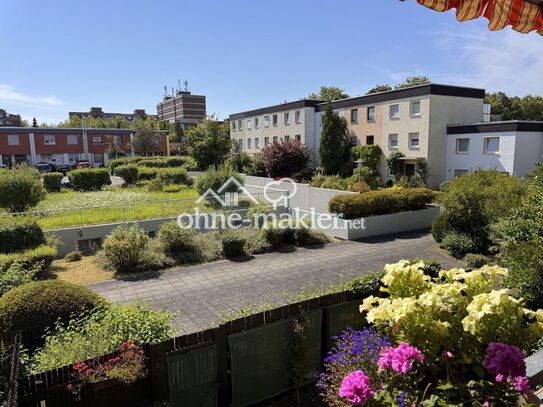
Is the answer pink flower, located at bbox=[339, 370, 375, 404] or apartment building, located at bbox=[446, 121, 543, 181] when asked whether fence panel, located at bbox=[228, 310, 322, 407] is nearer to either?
pink flower, located at bbox=[339, 370, 375, 404]

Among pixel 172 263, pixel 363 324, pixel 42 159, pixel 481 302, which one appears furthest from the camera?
pixel 42 159

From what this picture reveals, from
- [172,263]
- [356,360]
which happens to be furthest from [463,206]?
[356,360]

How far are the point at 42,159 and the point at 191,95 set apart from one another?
71311mm

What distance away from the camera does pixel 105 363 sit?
13.4 feet

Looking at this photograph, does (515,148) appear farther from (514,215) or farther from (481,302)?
(481,302)

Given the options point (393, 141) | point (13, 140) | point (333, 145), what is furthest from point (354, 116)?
point (13, 140)

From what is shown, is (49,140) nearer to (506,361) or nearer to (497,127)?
(497,127)

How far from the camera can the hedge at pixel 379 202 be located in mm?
16000

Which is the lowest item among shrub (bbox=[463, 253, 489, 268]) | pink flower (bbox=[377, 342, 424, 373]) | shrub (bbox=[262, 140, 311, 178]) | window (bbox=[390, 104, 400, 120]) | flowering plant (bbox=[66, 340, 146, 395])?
shrub (bbox=[463, 253, 489, 268])

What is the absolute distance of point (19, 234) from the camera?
479 inches

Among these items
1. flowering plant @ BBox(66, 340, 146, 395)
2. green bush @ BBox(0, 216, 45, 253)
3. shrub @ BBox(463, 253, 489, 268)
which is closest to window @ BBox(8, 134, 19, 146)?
green bush @ BBox(0, 216, 45, 253)

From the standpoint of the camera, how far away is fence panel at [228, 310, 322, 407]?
4793mm

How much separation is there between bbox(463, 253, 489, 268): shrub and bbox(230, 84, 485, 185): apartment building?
16.6 meters

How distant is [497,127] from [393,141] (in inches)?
301
